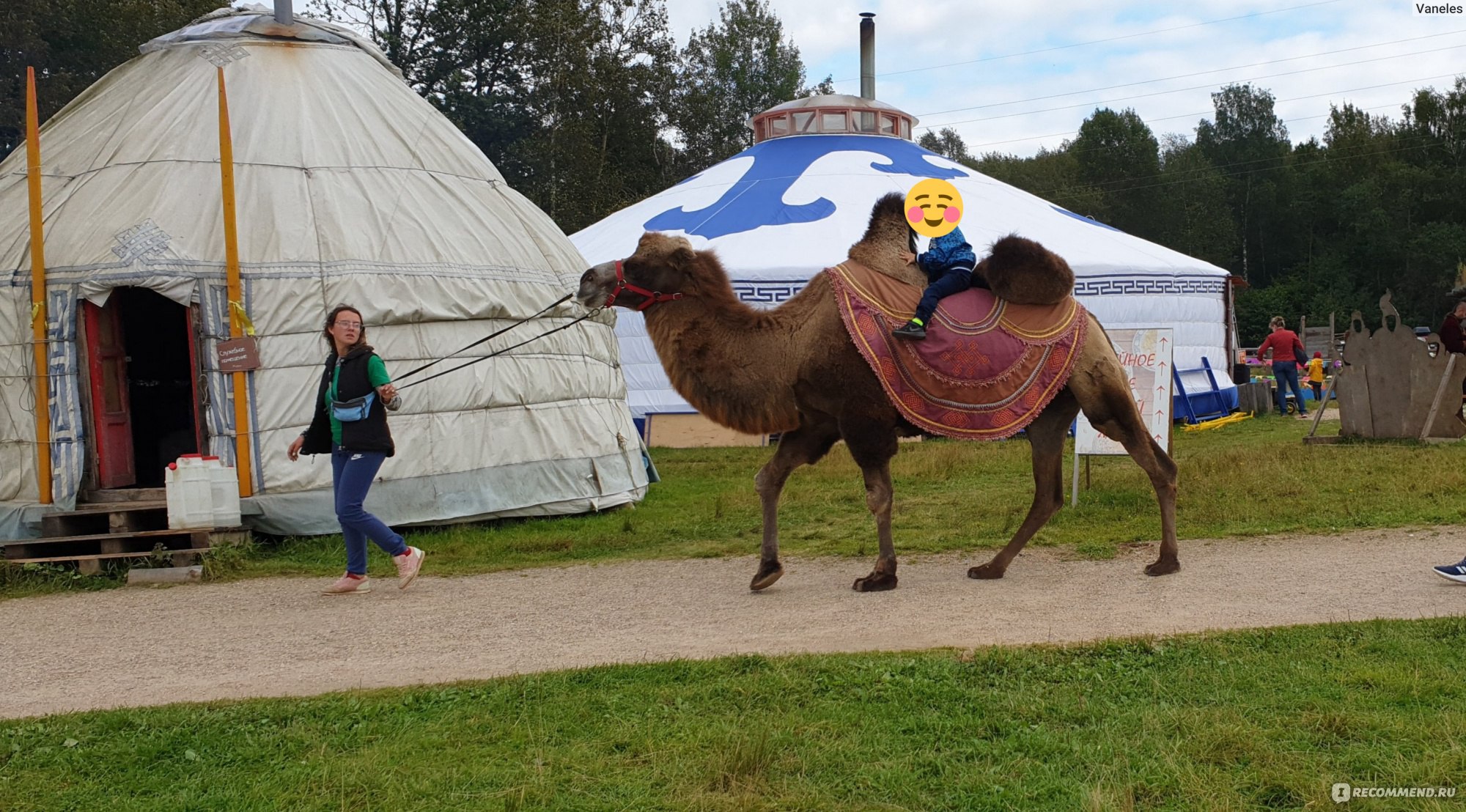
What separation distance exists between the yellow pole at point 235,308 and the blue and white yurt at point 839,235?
27.9ft

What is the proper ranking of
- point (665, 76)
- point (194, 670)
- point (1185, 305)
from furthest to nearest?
point (665, 76)
point (1185, 305)
point (194, 670)

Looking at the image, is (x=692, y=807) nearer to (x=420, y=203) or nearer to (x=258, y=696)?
(x=258, y=696)

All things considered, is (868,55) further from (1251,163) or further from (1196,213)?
(1251,163)

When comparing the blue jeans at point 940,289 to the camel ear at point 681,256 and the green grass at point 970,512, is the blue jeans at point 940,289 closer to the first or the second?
the camel ear at point 681,256

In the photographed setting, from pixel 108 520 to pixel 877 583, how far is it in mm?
6407

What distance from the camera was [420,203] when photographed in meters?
11.5

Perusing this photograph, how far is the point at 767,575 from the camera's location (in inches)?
285

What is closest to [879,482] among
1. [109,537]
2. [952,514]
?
[952,514]

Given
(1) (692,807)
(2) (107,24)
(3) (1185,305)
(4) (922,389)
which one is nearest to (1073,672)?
(1) (692,807)

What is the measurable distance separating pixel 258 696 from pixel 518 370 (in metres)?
6.40

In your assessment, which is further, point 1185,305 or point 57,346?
point 1185,305

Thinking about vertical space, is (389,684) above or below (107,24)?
below

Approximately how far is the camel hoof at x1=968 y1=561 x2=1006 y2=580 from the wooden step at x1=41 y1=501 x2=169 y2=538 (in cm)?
615

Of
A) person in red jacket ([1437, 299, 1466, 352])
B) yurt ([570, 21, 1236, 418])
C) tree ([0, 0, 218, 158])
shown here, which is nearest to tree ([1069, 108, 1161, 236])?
yurt ([570, 21, 1236, 418])
